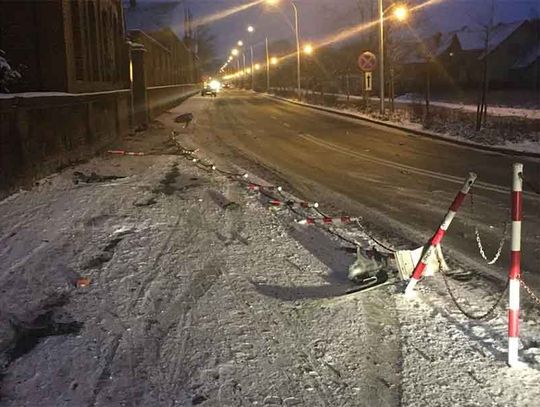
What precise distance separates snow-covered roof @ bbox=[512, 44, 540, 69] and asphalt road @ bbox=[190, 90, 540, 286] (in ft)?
150

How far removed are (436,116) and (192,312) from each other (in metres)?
24.4

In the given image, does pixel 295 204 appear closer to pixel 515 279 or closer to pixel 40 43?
pixel 515 279

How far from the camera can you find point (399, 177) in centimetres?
1251

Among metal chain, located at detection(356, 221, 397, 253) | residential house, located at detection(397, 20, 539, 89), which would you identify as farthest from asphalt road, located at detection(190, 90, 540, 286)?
residential house, located at detection(397, 20, 539, 89)

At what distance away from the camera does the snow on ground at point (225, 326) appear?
387 cm

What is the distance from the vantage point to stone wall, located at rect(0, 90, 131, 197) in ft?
32.4

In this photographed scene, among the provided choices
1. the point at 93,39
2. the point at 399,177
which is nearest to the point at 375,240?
the point at 399,177

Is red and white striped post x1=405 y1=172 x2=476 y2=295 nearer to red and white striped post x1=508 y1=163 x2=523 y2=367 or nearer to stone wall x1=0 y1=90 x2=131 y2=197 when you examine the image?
red and white striped post x1=508 y1=163 x2=523 y2=367

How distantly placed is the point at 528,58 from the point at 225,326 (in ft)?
Result: 225

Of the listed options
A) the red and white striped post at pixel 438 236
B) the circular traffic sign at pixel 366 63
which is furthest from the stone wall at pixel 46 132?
the circular traffic sign at pixel 366 63

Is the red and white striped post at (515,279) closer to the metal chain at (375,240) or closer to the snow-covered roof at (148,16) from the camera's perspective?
the metal chain at (375,240)

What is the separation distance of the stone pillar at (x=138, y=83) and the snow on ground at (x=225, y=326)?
17.6 meters

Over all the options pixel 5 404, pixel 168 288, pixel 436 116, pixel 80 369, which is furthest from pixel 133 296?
pixel 436 116

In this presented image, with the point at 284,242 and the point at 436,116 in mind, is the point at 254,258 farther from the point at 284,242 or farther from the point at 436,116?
the point at 436,116
